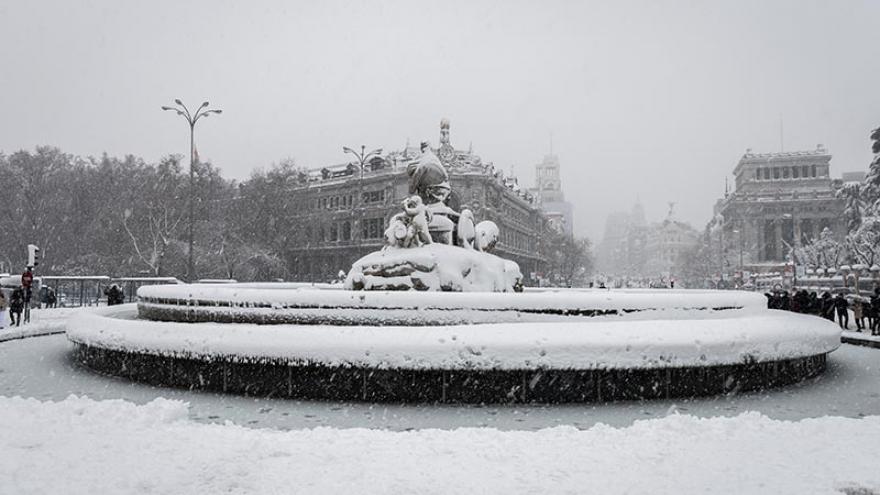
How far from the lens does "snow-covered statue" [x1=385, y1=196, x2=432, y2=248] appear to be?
12961 millimetres

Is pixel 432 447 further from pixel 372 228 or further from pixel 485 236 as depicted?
pixel 372 228

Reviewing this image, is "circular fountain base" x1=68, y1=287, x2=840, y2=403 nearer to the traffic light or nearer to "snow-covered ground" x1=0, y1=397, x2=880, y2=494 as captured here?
"snow-covered ground" x1=0, y1=397, x2=880, y2=494

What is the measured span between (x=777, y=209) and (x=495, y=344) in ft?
360

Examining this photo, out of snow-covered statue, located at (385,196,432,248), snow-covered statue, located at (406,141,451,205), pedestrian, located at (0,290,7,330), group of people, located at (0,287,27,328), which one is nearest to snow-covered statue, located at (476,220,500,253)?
snow-covered statue, located at (406,141,451,205)

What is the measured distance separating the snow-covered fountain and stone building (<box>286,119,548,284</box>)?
59.2 meters

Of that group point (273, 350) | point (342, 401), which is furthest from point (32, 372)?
point (342, 401)

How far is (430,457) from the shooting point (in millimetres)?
5695

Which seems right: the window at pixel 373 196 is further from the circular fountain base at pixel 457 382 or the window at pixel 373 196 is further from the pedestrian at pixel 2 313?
the circular fountain base at pixel 457 382

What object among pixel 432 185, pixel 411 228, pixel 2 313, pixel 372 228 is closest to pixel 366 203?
pixel 372 228

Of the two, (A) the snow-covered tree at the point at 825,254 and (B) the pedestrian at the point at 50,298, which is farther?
(A) the snow-covered tree at the point at 825,254

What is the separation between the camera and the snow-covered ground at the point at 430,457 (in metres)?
4.95

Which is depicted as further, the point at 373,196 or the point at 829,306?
the point at 373,196

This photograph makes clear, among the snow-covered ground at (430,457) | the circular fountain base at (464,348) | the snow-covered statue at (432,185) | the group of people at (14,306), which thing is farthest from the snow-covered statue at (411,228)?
the group of people at (14,306)

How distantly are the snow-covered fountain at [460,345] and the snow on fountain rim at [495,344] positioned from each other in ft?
0.06
